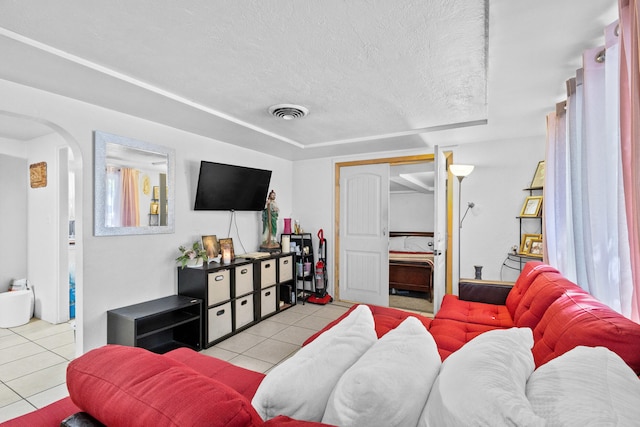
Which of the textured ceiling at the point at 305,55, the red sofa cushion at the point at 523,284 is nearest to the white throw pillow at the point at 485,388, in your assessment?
the textured ceiling at the point at 305,55

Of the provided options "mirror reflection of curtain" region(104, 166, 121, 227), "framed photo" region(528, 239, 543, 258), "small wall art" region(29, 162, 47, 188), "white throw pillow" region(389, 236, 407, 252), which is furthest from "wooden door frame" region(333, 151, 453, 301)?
"small wall art" region(29, 162, 47, 188)

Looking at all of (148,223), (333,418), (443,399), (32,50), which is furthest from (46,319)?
(443,399)

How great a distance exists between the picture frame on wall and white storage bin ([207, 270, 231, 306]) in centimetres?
367

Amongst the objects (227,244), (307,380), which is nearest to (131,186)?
(227,244)

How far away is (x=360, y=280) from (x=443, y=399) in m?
4.13

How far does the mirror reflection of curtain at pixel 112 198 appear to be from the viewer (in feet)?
9.18

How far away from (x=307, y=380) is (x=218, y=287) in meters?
2.71

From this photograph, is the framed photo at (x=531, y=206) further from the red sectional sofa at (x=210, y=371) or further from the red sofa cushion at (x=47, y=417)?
the red sofa cushion at (x=47, y=417)

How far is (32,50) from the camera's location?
1.84m

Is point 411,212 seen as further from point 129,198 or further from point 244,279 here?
point 129,198

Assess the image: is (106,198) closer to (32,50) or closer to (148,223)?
(148,223)

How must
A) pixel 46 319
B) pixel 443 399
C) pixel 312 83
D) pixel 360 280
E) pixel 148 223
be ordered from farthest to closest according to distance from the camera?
pixel 360 280 < pixel 46 319 < pixel 148 223 < pixel 312 83 < pixel 443 399

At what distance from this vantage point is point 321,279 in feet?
16.1

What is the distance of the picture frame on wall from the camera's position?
11.9ft
